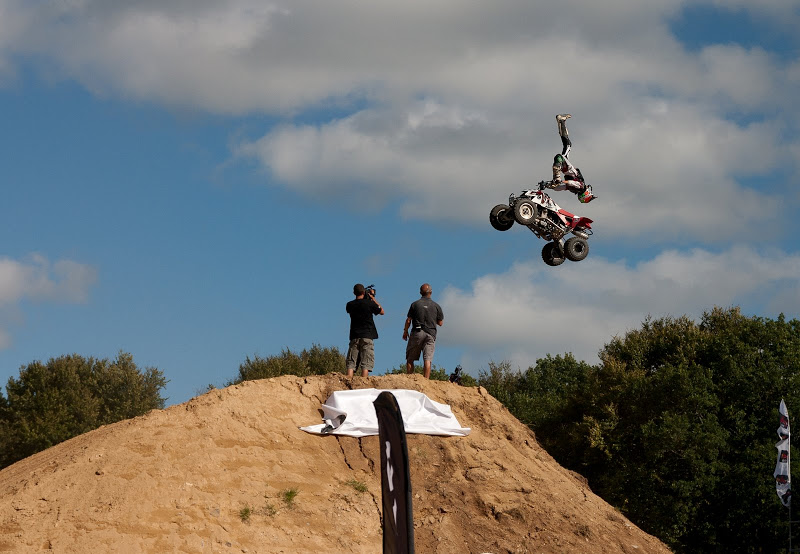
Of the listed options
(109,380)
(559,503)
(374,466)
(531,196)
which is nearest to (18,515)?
(374,466)

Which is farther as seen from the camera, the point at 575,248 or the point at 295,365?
the point at 295,365

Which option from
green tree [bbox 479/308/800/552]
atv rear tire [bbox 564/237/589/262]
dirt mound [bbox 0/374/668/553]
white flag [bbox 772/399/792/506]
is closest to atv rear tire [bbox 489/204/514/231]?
atv rear tire [bbox 564/237/589/262]

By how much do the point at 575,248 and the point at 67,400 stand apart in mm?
39110

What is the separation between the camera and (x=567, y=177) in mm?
21312

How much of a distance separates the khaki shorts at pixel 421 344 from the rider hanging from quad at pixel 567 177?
4.94m

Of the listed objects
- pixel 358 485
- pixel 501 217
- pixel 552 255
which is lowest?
pixel 358 485

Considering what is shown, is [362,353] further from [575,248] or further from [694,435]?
[694,435]

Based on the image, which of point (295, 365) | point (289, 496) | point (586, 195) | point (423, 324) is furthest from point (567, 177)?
point (295, 365)

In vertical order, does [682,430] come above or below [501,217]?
below

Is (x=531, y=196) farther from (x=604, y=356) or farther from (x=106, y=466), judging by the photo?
(x=604, y=356)

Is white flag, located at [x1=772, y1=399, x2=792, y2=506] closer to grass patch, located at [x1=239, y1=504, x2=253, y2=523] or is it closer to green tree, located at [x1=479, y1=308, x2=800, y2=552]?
green tree, located at [x1=479, y1=308, x2=800, y2=552]

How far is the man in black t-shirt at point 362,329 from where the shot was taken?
20.0 metres

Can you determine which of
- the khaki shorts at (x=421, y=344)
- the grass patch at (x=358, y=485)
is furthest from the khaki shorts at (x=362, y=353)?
the grass patch at (x=358, y=485)

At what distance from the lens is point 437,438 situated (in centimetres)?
1969
